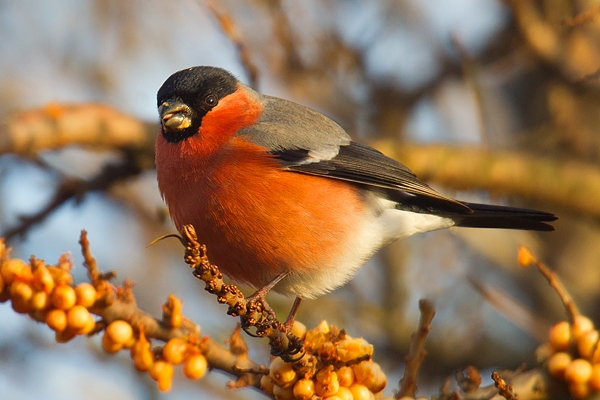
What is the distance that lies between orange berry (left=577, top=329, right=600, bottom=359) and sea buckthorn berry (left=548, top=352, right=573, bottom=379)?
68 mm

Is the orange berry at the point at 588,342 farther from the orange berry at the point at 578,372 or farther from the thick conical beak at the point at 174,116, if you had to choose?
the thick conical beak at the point at 174,116

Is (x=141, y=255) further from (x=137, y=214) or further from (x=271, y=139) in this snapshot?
(x=271, y=139)

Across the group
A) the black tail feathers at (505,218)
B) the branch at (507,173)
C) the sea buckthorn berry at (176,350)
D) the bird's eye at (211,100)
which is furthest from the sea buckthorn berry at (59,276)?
the branch at (507,173)

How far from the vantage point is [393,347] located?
5992 millimetres

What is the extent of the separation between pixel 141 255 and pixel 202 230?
3367 mm

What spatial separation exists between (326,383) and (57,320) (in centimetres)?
101

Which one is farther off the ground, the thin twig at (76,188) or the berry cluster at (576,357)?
the thin twig at (76,188)

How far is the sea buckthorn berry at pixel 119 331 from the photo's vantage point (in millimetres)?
2363

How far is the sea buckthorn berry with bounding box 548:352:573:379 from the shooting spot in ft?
9.62

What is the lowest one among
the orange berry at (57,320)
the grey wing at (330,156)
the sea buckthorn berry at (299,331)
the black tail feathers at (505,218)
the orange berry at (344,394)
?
the orange berry at (344,394)

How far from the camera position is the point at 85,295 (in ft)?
7.57

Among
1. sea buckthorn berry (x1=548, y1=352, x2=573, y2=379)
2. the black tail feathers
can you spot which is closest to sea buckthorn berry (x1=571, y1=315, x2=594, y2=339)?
sea buckthorn berry (x1=548, y1=352, x2=573, y2=379)

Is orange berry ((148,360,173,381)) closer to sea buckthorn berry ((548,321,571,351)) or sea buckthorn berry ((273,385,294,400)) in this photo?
sea buckthorn berry ((273,385,294,400))

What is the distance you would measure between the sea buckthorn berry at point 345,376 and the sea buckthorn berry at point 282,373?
0.18 m
